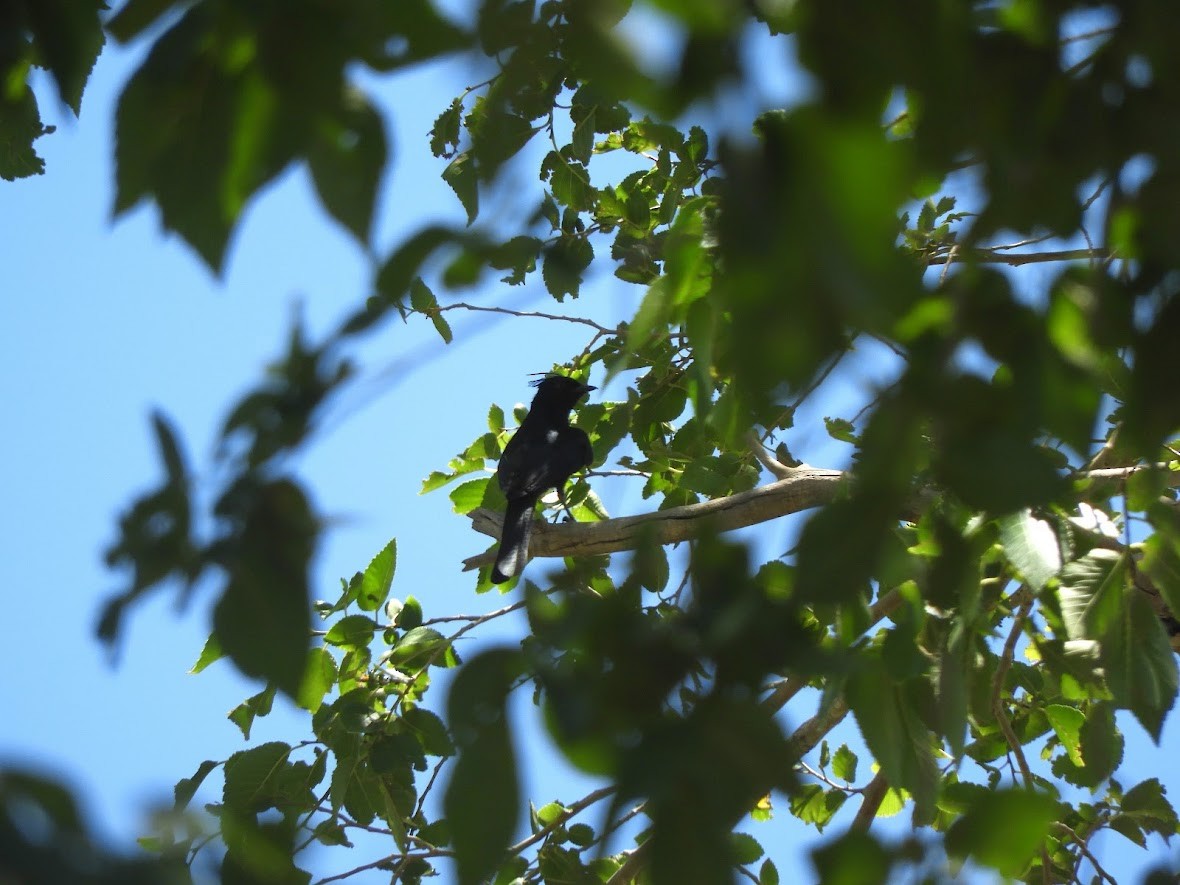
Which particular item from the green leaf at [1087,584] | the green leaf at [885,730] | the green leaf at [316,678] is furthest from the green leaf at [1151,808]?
the green leaf at [316,678]

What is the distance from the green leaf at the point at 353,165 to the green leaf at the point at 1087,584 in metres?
1.34

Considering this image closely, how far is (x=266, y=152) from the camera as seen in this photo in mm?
875

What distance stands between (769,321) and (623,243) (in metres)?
3.36

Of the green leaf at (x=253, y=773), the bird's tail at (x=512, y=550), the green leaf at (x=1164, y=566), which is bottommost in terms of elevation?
the green leaf at (x=1164, y=566)

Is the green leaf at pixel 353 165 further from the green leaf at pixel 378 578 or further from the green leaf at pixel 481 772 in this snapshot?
the green leaf at pixel 378 578

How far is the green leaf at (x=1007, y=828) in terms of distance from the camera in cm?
90

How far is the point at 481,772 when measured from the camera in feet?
2.99

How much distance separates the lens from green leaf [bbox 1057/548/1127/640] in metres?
1.82

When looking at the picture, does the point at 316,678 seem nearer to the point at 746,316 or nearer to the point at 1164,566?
the point at 1164,566

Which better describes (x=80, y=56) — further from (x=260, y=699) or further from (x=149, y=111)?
(x=260, y=699)

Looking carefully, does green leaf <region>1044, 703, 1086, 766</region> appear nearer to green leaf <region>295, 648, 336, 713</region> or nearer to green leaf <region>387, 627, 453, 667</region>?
green leaf <region>387, 627, 453, 667</region>

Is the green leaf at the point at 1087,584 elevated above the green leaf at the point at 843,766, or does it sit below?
below

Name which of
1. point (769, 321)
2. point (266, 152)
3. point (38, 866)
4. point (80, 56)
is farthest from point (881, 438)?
point (80, 56)

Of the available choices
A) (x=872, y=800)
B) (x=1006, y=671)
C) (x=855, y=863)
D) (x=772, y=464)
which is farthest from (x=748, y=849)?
(x=855, y=863)
